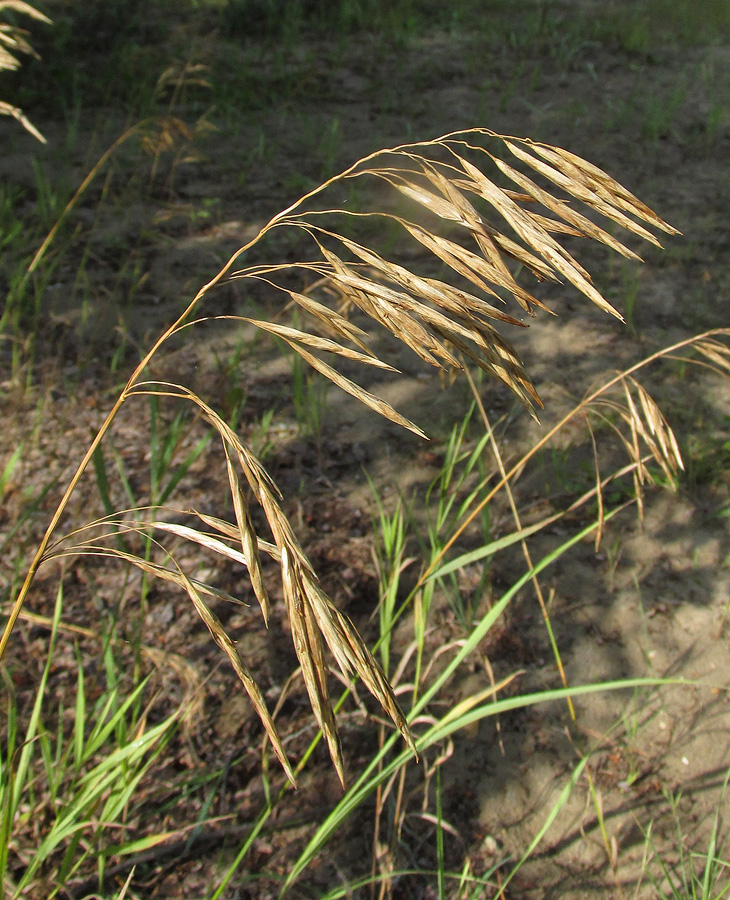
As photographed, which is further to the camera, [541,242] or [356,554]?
[356,554]

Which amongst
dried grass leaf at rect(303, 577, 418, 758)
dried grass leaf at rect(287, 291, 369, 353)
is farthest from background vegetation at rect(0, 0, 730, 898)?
dried grass leaf at rect(287, 291, 369, 353)

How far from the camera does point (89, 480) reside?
8.13 ft

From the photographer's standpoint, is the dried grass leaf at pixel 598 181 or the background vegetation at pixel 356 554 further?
the background vegetation at pixel 356 554

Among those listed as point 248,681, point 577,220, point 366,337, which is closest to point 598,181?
point 577,220

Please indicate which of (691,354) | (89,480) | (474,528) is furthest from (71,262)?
(691,354)

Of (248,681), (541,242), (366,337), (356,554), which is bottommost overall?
(356,554)

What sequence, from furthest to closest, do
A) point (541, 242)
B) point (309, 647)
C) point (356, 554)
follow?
point (356, 554), point (541, 242), point (309, 647)

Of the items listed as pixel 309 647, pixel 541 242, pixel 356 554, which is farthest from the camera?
pixel 356 554

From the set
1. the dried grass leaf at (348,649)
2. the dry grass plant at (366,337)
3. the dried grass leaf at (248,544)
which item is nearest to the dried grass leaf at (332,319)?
the dry grass plant at (366,337)

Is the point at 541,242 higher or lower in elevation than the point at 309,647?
higher

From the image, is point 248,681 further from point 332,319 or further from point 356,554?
point 356,554

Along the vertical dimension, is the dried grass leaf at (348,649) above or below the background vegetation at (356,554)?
above

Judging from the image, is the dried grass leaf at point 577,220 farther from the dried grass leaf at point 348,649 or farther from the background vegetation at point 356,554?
the dried grass leaf at point 348,649

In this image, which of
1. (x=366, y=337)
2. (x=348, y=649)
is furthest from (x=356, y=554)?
(x=348, y=649)
